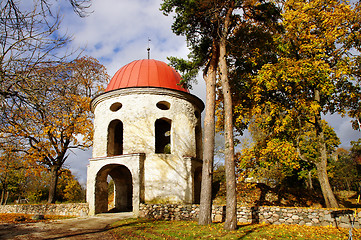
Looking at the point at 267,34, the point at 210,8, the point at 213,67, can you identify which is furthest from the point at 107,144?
the point at 267,34

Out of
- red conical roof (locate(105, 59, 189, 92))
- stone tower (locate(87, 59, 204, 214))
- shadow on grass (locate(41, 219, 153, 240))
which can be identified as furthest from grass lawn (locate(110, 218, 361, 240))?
red conical roof (locate(105, 59, 189, 92))

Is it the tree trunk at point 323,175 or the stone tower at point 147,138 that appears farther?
the stone tower at point 147,138

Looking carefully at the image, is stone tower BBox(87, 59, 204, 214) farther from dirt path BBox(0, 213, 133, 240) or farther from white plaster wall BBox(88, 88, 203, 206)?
dirt path BBox(0, 213, 133, 240)

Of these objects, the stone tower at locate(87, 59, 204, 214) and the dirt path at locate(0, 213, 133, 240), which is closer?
the dirt path at locate(0, 213, 133, 240)

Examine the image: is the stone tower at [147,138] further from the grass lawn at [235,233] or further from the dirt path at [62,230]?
the grass lawn at [235,233]

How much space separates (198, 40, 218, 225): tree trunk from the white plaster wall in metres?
3.44

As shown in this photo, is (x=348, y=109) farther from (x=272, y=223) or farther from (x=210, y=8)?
(x=210, y=8)

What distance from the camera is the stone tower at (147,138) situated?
13805 mm

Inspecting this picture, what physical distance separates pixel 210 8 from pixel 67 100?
8948 mm

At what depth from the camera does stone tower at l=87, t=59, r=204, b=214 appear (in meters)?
13.8

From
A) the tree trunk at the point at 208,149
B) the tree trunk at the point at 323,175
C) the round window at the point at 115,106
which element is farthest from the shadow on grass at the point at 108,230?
the tree trunk at the point at 323,175

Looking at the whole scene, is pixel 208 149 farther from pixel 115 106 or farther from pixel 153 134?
pixel 115 106

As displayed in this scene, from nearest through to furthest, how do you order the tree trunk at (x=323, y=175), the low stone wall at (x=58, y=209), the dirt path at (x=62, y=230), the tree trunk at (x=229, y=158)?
the dirt path at (x=62, y=230), the tree trunk at (x=229, y=158), the tree trunk at (x=323, y=175), the low stone wall at (x=58, y=209)

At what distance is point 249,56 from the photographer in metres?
13.5
